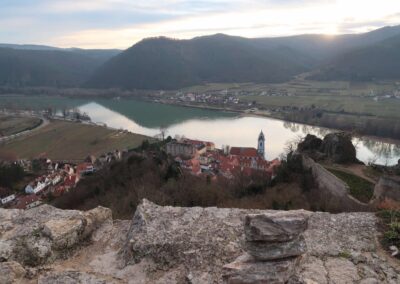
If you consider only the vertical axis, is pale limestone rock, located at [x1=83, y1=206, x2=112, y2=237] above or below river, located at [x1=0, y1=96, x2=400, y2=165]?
above

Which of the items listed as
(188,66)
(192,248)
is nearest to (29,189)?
(192,248)

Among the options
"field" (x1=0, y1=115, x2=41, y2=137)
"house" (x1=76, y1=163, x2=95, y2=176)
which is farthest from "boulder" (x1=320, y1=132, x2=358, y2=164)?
"field" (x1=0, y1=115, x2=41, y2=137)

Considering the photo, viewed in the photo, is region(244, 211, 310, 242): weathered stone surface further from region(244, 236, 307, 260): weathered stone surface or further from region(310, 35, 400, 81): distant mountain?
region(310, 35, 400, 81): distant mountain

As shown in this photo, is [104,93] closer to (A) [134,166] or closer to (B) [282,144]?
(B) [282,144]

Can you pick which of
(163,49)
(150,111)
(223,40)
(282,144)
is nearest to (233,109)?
(150,111)

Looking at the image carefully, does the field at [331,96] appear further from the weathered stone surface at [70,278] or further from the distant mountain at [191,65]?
the weathered stone surface at [70,278]

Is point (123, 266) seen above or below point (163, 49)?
below
